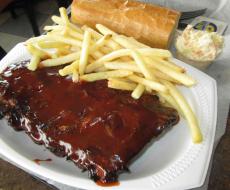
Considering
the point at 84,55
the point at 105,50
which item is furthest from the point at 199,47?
the point at 84,55

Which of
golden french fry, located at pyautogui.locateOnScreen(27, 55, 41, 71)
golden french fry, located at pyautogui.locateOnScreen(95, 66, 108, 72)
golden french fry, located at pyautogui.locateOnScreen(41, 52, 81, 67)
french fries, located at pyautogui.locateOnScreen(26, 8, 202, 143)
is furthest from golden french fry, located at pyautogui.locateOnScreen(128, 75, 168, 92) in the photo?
golden french fry, located at pyautogui.locateOnScreen(27, 55, 41, 71)

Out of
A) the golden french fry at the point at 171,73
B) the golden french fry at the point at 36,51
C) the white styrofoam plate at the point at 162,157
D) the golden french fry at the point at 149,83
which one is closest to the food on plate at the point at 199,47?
the white styrofoam plate at the point at 162,157

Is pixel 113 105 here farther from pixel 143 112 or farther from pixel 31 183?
pixel 31 183

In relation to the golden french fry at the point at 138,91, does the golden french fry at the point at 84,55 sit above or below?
above

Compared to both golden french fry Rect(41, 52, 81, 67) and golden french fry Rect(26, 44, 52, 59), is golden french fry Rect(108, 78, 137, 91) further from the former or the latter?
golden french fry Rect(26, 44, 52, 59)

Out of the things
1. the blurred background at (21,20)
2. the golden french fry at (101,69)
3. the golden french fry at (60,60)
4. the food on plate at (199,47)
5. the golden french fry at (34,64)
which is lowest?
the blurred background at (21,20)

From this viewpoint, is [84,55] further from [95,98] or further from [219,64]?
[219,64]

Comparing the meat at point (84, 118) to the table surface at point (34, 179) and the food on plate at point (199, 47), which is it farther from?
the food on plate at point (199, 47)
